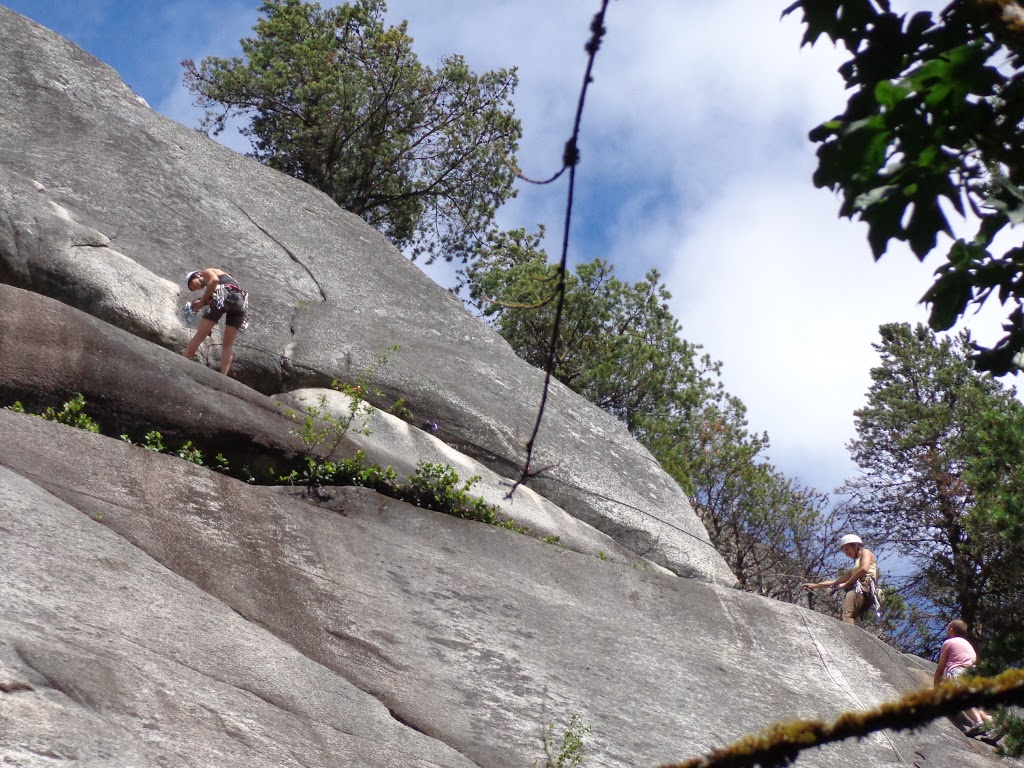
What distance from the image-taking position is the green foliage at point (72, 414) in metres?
8.94

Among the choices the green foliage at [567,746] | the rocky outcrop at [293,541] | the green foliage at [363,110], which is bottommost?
the green foliage at [567,746]

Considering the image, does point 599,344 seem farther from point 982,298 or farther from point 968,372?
point 982,298

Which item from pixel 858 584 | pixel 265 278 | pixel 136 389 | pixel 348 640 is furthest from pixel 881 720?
pixel 265 278

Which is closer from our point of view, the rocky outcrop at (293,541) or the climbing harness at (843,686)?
the rocky outcrop at (293,541)

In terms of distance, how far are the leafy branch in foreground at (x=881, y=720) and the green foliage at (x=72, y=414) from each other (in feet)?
26.8

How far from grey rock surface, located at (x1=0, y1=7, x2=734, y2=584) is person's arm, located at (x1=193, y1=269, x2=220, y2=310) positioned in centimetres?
55

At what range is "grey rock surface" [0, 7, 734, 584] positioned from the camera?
11.7 m

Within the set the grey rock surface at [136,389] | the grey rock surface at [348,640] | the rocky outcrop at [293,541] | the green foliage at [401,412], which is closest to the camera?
the grey rock surface at [348,640]

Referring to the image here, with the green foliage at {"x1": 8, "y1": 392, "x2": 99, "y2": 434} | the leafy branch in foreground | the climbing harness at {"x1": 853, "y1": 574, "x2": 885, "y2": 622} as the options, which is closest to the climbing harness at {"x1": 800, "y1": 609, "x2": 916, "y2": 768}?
the climbing harness at {"x1": 853, "y1": 574, "x2": 885, "y2": 622}

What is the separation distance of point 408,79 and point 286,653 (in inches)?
800

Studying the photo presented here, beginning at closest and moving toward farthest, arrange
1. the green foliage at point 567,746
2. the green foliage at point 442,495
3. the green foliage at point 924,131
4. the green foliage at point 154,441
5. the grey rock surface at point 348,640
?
1. the green foliage at point 924,131
2. the grey rock surface at point 348,640
3. the green foliage at point 567,746
4. the green foliage at point 154,441
5. the green foliage at point 442,495

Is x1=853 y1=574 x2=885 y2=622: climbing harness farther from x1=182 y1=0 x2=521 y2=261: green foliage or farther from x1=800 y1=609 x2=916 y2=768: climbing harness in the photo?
x1=182 y1=0 x2=521 y2=261: green foliage

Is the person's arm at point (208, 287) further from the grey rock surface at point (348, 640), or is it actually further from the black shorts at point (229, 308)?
the grey rock surface at point (348, 640)

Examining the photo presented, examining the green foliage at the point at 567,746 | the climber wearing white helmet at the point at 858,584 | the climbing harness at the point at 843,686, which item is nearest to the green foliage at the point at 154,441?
the green foliage at the point at 567,746
